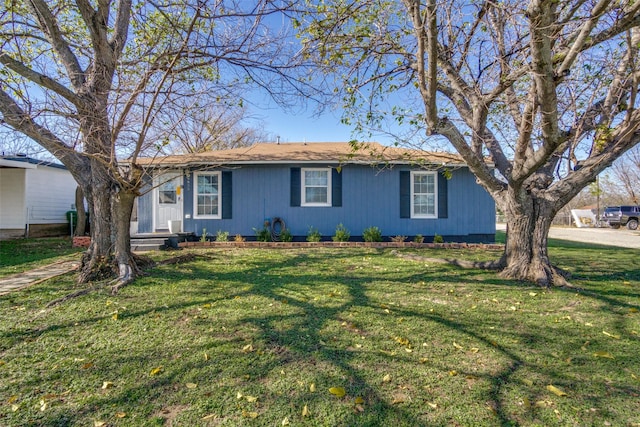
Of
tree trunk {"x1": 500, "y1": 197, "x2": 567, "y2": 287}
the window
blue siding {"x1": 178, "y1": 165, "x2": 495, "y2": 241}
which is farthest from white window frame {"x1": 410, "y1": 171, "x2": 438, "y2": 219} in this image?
the window

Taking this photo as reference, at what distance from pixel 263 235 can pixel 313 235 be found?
1581mm

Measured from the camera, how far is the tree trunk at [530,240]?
5.75 metres

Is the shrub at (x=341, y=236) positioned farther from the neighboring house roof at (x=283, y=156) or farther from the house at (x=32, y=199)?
the house at (x=32, y=199)

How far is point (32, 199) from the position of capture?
14023 mm

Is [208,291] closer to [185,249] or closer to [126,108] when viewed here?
[126,108]

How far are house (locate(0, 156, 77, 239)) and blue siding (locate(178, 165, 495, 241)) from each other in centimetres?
752

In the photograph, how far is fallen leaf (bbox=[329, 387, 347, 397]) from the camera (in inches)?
99.9

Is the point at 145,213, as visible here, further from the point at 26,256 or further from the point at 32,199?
the point at 32,199

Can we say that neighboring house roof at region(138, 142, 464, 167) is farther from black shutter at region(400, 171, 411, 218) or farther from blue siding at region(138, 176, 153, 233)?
blue siding at region(138, 176, 153, 233)

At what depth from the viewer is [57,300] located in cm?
461

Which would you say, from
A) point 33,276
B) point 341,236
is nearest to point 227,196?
point 341,236

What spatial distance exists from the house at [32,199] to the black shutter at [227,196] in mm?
6932

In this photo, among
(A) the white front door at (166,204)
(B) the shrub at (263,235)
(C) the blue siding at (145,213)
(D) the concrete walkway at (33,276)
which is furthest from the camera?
(C) the blue siding at (145,213)

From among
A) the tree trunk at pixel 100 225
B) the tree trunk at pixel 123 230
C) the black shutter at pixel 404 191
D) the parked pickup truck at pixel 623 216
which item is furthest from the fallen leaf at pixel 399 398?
the parked pickup truck at pixel 623 216
